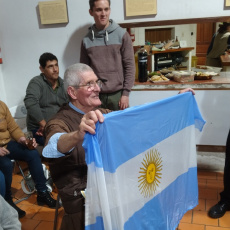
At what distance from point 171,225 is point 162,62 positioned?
2.14m

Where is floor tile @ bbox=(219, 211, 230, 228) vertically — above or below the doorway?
below

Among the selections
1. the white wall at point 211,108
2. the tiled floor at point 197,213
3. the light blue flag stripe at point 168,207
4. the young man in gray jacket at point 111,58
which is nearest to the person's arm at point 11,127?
the tiled floor at point 197,213

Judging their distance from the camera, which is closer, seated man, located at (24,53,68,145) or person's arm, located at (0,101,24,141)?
person's arm, located at (0,101,24,141)

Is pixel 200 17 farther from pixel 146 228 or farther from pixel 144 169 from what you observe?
pixel 146 228

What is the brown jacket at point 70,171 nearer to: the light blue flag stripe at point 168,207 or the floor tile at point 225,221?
the light blue flag stripe at point 168,207

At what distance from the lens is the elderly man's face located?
58.1 inches

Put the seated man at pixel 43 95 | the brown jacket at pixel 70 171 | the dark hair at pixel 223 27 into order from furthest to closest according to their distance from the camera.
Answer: the dark hair at pixel 223 27, the seated man at pixel 43 95, the brown jacket at pixel 70 171

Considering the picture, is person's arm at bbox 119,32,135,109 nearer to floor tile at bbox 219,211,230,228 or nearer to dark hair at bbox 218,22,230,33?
dark hair at bbox 218,22,230,33

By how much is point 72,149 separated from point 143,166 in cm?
40

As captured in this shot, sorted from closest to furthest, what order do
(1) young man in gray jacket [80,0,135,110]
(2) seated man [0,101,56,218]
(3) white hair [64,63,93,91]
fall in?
(3) white hair [64,63,93,91], (2) seated man [0,101,56,218], (1) young man in gray jacket [80,0,135,110]

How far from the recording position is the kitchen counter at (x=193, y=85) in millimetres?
2713

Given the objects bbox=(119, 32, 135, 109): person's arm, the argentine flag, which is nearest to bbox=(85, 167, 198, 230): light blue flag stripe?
the argentine flag

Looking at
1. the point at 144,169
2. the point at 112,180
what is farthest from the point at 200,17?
the point at 112,180

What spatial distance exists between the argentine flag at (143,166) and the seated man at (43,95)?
149cm
